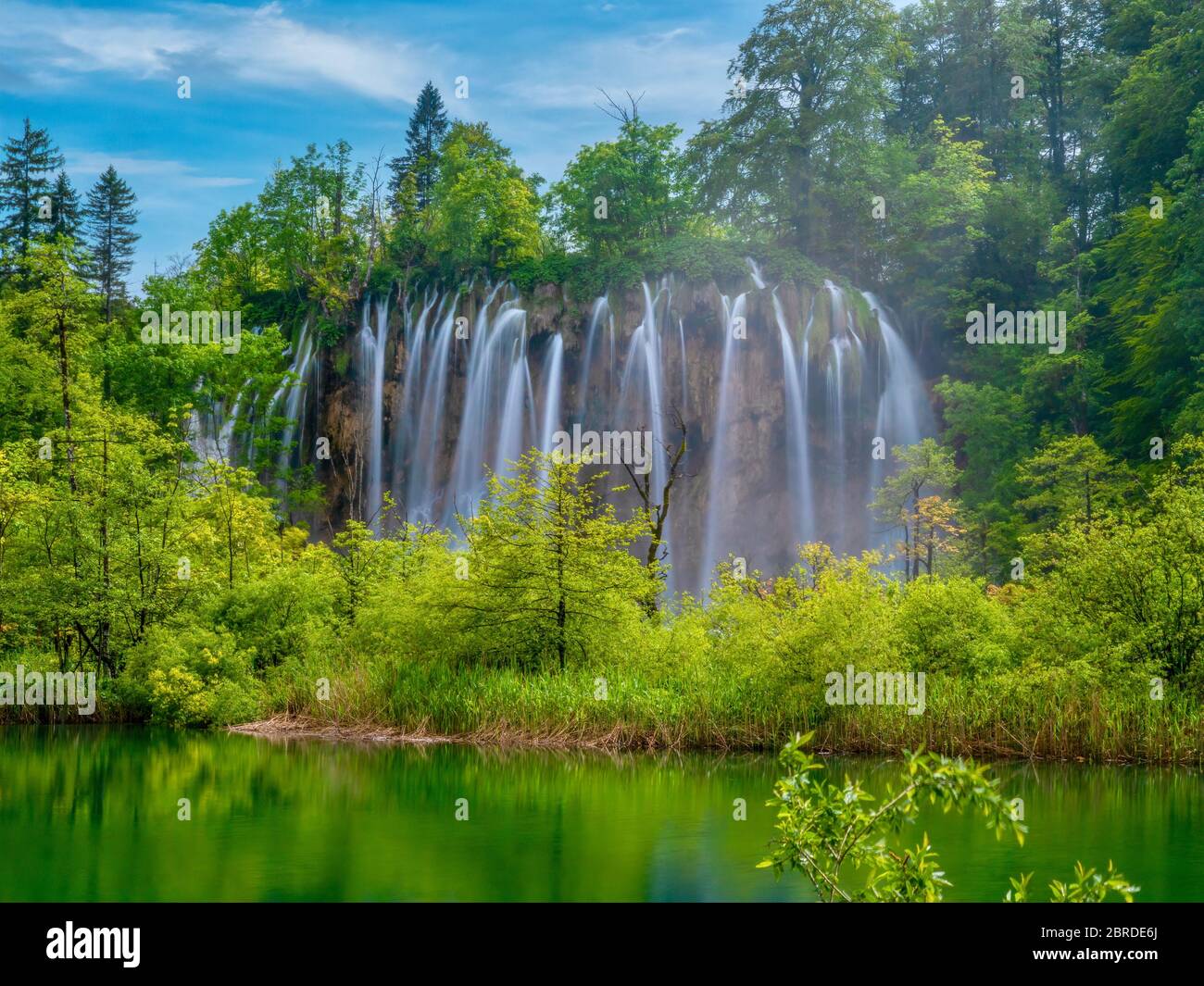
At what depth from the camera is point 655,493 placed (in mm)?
43469

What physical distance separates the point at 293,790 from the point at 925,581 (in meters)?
11.6

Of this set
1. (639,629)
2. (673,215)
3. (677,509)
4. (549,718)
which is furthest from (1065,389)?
(549,718)

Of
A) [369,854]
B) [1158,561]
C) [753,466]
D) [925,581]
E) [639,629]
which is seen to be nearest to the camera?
[369,854]

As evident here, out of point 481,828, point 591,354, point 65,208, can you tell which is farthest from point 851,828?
point 65,208

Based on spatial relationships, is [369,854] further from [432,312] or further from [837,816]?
[432,312]

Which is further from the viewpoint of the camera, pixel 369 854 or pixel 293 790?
pixel 293 790

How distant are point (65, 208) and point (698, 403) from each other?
1420 inches

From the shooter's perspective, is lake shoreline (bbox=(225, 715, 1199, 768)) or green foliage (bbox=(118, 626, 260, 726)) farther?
green foliage (bbox=(118, 626, 260, 726))

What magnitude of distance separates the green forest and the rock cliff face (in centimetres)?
154

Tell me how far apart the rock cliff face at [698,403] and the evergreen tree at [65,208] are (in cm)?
2453

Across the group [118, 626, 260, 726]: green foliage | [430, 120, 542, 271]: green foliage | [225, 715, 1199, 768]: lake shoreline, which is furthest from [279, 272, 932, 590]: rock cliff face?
[225, 715, 1199, 768]: lake shoreline

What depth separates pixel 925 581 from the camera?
22094 mm

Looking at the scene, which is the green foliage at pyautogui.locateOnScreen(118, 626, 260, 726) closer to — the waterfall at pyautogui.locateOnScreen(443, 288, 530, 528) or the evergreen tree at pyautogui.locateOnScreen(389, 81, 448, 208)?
the waterfall at pyautogui.locateOnScreen(443, 288, 530, 528)

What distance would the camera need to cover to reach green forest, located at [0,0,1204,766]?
21.2 m
